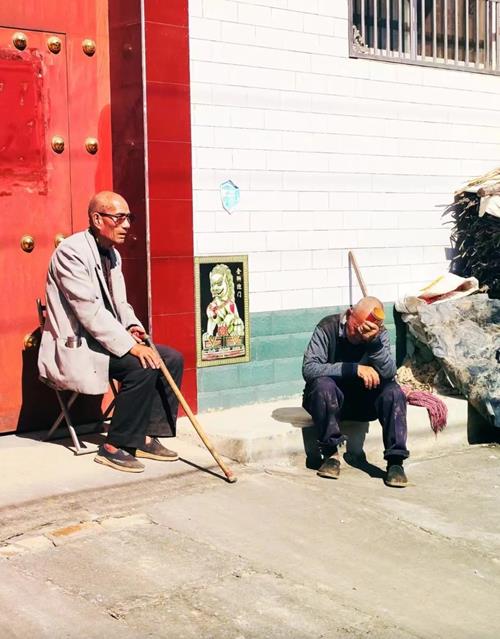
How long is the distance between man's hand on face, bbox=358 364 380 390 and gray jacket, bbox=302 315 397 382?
88 millimetres

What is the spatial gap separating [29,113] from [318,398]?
2.57 meters

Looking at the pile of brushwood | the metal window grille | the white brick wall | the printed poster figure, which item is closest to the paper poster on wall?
the printed poster figure

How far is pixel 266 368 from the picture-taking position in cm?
777

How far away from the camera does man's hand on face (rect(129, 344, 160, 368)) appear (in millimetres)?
6012

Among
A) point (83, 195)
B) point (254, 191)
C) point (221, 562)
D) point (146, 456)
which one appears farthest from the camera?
point (254, 191)

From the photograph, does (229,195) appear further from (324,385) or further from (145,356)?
(145,356)

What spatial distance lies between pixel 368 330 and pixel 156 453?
147 cm

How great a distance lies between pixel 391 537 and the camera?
5.41 m

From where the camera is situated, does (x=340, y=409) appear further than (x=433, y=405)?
No

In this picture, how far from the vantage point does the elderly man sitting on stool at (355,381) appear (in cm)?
639

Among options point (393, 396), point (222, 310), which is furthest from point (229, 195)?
point (393, 396)

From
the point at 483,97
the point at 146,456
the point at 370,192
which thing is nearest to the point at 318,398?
the point at 146,456

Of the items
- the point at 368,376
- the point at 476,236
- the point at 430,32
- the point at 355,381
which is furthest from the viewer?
the point at 430,32

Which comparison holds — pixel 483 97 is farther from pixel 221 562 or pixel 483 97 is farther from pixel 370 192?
pixel 221 562
